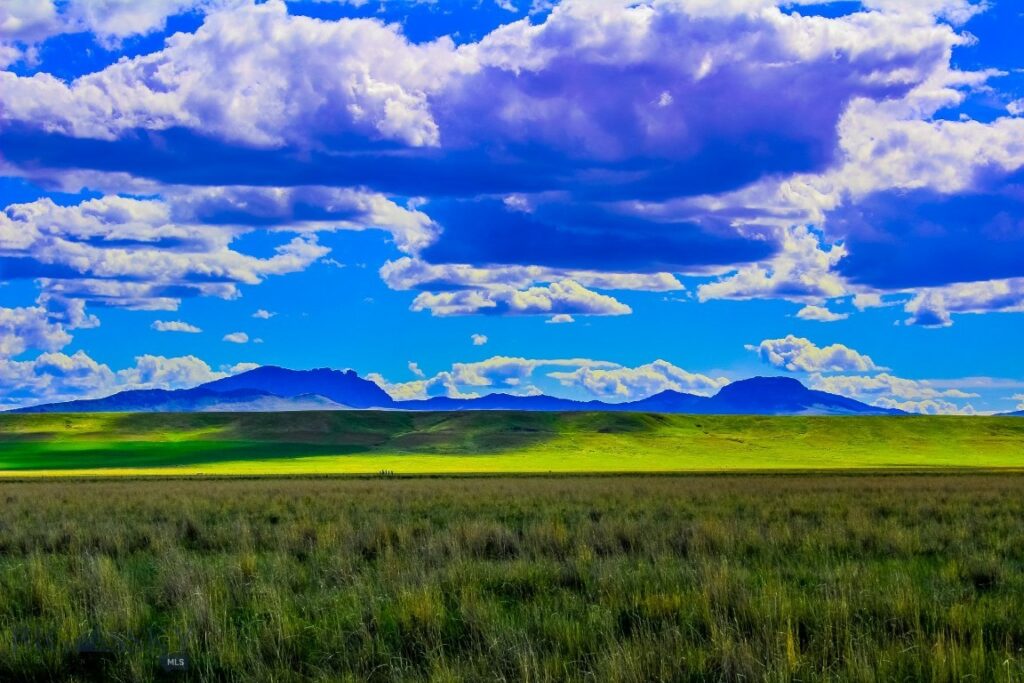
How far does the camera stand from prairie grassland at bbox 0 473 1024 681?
7355 mm

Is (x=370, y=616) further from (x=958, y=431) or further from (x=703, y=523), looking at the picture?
(x=958, y=431)

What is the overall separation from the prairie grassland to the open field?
86189 millimetres

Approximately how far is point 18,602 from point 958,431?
17060 centimetres

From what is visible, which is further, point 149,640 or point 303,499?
point 303,499

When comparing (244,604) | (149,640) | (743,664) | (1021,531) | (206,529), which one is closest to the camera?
(743,664)

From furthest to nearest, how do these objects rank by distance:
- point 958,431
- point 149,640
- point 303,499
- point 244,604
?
point 958,431 < point 303,499 < point 244,604 < point 149,640

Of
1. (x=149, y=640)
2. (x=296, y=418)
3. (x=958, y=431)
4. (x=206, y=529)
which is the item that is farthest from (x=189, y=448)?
(x=149, y=640)

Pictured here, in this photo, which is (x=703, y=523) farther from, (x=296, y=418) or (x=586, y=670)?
(x=296, y=418)

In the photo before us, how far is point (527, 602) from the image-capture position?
10.0m

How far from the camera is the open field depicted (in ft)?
378

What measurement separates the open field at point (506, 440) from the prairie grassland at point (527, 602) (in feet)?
283

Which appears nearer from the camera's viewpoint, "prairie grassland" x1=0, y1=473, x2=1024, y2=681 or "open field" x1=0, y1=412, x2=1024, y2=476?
"prairie grassland" x1=0, y1=473, x2=1024, y2=681

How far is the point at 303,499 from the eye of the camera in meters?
28.7

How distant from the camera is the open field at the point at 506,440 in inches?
4540
